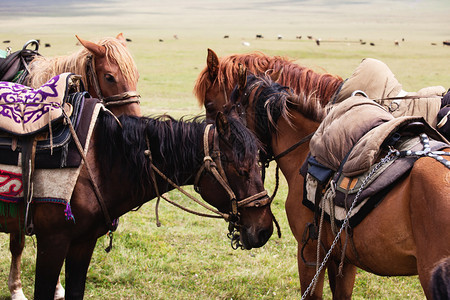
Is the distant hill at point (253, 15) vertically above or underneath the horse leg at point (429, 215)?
underneath

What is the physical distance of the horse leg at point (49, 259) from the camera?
10.4 ft

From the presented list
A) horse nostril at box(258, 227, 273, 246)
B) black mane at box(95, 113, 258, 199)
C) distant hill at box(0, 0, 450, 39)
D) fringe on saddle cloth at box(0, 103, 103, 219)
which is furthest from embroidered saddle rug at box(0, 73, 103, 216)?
distant hill at box(0, 0, 450, 39)

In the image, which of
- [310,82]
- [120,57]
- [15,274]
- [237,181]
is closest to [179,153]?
[237,181]

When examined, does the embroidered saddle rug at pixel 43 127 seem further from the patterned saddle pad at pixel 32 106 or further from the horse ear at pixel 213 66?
the horse ear at pixel 213 66

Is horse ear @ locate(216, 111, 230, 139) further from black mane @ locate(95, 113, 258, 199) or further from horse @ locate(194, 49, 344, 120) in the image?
horse @ locate(194, 49, 344, 120)

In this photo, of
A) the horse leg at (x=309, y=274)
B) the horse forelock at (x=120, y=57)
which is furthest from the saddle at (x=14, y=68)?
the horse leg at (x=309, y=274)

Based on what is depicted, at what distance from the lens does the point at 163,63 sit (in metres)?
34.1

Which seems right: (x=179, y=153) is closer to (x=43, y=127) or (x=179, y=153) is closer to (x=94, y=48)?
(x=43, y=127)

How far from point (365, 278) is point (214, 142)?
286 centimetres

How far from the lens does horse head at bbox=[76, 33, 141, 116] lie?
480 cm

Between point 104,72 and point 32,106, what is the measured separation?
1.69m

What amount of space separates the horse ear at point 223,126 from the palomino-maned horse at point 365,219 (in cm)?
87

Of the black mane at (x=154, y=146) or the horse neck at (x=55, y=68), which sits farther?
the horse neck at (x=55, y=68)

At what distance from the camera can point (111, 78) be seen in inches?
190
